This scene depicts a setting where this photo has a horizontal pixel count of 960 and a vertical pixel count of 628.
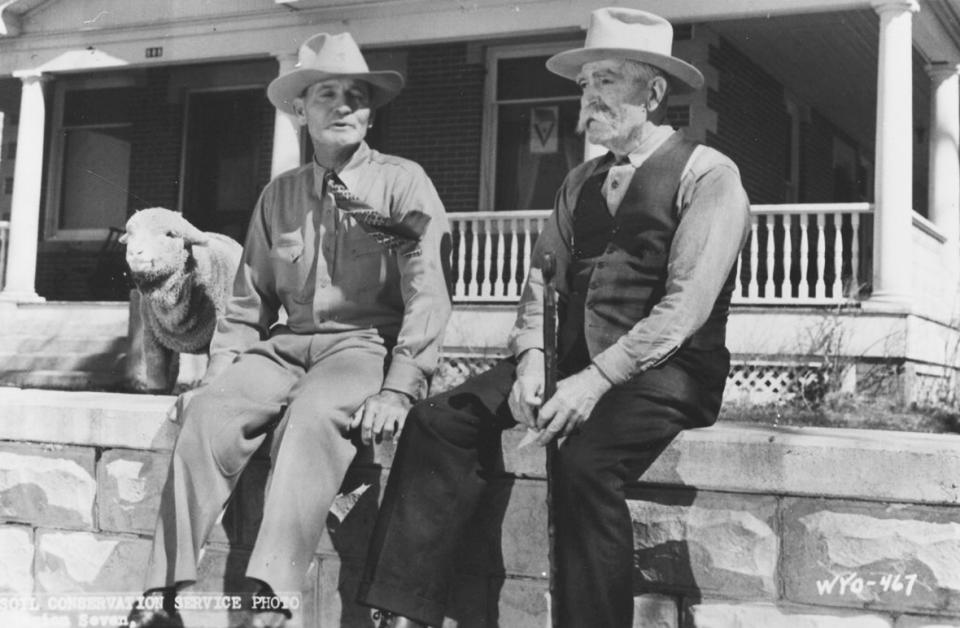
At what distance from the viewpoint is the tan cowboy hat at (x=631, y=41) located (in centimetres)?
313

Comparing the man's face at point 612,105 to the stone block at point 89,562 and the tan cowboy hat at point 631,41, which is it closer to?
the tan cowboy hat at point 631,41

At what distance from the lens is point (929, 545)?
2809 mm

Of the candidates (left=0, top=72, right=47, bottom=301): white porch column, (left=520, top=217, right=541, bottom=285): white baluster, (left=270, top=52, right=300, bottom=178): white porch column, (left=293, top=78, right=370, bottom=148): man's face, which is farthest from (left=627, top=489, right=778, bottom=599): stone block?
(left=0, top=72, right=47, bottom=301): white porch column

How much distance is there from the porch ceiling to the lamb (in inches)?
302

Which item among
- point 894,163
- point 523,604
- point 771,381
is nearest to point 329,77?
point 523,604

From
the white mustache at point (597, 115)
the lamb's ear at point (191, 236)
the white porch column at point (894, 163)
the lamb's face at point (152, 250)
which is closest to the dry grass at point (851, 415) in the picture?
the white porch column at point (894, 163)

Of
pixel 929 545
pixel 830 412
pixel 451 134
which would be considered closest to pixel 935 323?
pixel 830 412

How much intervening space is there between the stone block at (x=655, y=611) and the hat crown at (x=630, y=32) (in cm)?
147

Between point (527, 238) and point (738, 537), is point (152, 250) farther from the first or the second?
point (527, 238)

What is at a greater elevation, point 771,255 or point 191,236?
point 771,255

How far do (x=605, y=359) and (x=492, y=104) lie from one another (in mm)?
9698

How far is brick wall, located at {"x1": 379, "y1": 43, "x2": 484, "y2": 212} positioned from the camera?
1229 cm

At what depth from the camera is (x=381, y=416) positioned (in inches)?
125

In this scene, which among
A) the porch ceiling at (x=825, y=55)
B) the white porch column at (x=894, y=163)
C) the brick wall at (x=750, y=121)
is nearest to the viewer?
the white porch column at (x=894, y=163)
